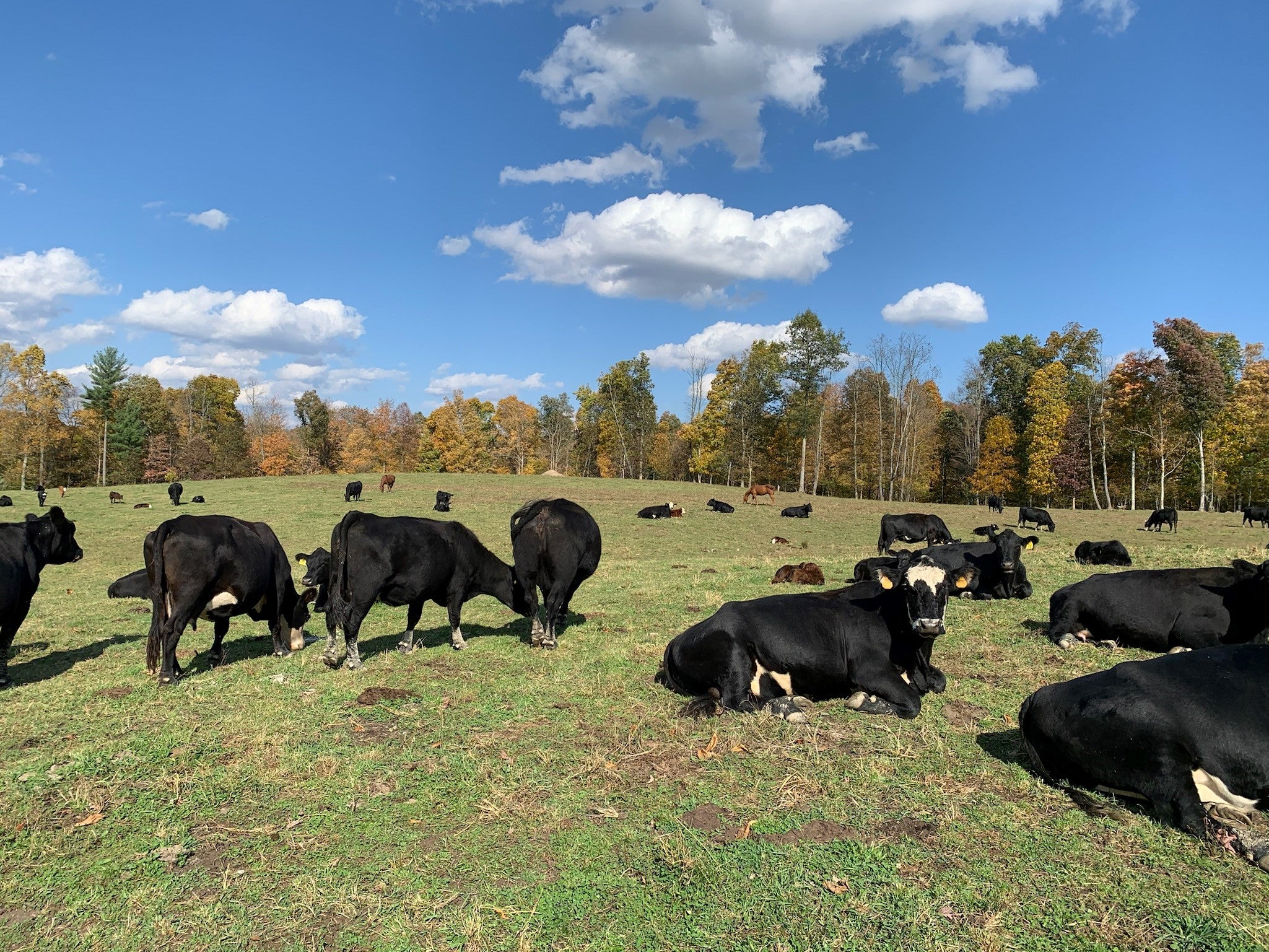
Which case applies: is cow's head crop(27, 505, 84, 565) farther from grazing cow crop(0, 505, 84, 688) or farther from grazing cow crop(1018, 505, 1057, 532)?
grazing cow crop(1018, 505, 1057, 532)

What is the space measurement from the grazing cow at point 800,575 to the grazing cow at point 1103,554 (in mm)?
6366

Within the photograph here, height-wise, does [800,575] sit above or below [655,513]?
below

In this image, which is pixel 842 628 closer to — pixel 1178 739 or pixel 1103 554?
pixel 1178 739

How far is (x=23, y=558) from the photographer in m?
9.55

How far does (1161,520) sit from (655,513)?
25.6 metres

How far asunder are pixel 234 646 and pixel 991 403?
7200 cm

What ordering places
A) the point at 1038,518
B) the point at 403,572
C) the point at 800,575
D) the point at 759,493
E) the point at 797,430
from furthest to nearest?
the point at 797,430, the point at 759,493, the point at 1038,518, the point at 800,575, the point at 403,572

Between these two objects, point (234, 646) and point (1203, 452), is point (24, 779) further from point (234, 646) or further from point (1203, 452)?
point (1203, 452)

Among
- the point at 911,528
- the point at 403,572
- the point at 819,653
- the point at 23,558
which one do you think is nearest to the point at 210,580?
the point at 403,572

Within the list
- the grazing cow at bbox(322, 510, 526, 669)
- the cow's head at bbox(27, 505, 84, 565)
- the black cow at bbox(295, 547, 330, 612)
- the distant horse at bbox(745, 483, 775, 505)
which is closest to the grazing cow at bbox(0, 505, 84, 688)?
the cow's head at bbox(27, 505, 84, 565)

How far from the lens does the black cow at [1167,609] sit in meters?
8.42

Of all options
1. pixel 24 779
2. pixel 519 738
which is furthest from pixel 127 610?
pixel 519 738

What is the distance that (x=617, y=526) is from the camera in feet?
111

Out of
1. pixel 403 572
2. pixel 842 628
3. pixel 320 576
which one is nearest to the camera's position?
pixel 842 628
